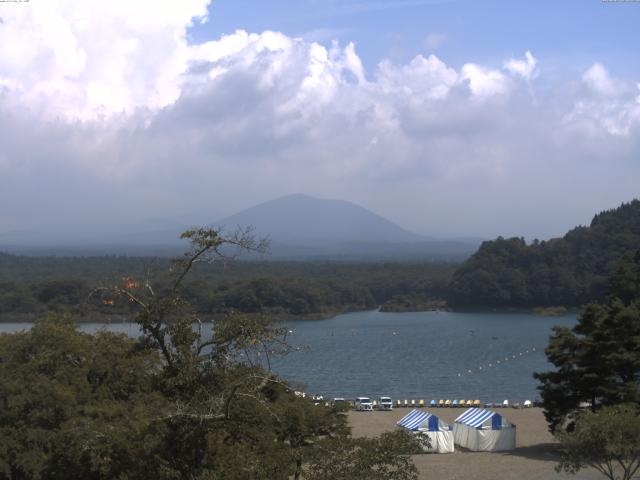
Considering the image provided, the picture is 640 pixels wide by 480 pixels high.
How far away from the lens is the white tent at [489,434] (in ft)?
52.9

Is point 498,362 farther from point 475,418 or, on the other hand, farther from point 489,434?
point 489,434

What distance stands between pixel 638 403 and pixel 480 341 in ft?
90.5

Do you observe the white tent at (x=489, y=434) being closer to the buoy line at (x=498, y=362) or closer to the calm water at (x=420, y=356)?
the calm water at (x=420, y=356)

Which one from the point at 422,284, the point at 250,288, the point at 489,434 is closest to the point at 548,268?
the point at 422,284

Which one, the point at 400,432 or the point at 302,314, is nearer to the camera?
the point at 400,432

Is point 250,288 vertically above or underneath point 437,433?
above

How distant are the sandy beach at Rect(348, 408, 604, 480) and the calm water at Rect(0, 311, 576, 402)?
3962 millimetres

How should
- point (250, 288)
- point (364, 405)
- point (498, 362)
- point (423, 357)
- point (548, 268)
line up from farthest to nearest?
point (548, 268) < point (250, 288) < point (423, 357) < point (498, 362) < point (364, 405)

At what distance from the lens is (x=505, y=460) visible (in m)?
15.0

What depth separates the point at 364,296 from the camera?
6209 centimetres

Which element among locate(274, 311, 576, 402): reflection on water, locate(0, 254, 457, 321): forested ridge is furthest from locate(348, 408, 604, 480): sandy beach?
locate(0, 254, 457, 321): forested ridge

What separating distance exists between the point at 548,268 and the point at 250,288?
71.5 ft

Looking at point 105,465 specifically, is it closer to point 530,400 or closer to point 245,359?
point 245,359

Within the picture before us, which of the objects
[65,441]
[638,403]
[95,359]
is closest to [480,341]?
[638,403]
